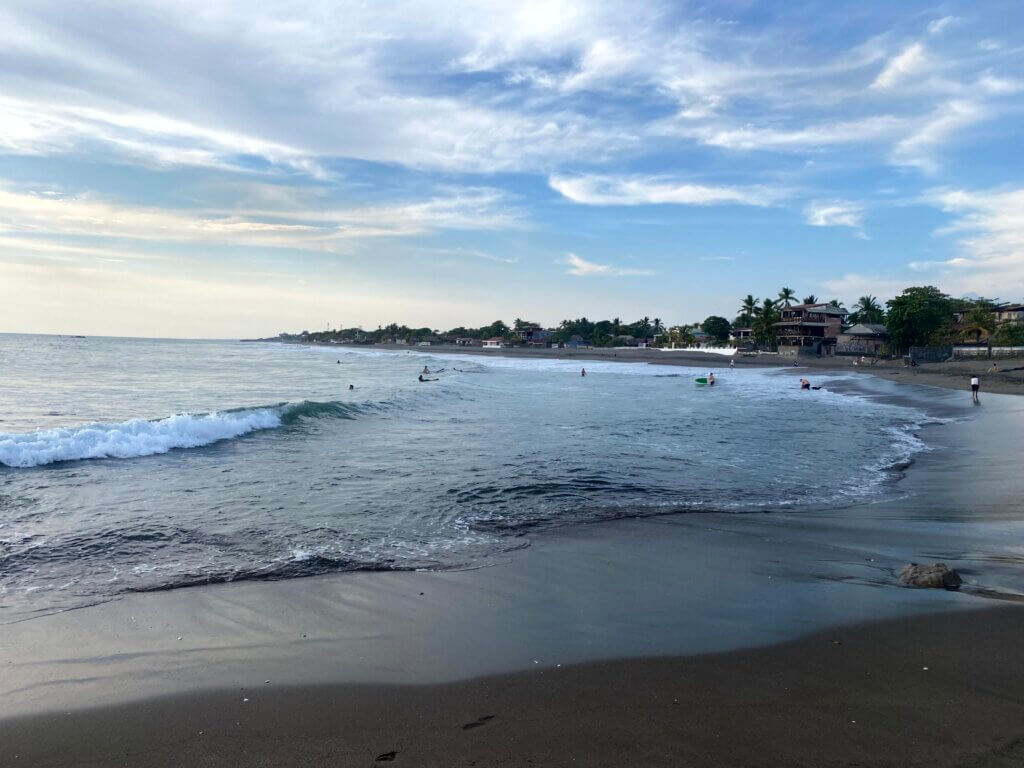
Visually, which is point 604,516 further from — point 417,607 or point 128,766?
point 128,766

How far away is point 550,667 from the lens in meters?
4.65

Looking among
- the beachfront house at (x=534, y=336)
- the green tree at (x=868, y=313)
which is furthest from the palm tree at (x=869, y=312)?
the beachfront house at (x=534, y=336)

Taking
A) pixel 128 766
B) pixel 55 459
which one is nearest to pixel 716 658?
pixel 128 766

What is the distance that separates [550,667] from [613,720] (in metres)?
0.80

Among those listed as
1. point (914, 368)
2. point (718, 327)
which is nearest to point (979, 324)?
point (914, 368)

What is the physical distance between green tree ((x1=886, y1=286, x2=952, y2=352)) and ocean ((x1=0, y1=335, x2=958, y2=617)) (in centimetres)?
4758

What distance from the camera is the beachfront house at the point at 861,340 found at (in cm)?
8319

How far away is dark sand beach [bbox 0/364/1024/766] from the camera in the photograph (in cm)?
367

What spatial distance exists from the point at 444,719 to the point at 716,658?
2188mm

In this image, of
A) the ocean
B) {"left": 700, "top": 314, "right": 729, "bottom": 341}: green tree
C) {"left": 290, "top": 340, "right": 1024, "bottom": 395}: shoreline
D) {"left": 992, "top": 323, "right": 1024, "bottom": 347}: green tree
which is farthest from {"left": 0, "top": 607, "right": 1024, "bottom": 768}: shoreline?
{"left": 700, "top": 314, "right": 729, "bottom": 341}: green tree

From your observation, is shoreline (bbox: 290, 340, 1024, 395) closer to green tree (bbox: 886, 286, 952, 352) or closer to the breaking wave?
green tree (bbox: 886, 286, 952, 352)

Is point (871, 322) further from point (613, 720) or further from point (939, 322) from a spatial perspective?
point (613, 720)

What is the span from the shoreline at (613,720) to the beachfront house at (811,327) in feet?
286

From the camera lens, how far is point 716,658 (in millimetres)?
4797
